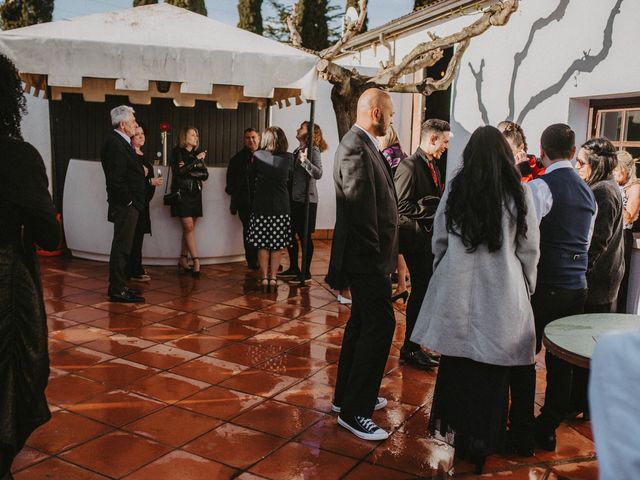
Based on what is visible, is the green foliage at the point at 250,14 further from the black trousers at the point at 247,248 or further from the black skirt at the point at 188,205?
the black skirt at the point at 188,205

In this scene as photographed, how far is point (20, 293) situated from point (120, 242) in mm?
3744

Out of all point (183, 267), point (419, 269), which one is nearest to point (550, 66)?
point (419, 269)

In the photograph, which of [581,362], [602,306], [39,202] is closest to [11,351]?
[39,202]

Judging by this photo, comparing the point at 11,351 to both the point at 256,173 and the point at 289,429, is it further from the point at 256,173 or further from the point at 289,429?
the point at 256,173

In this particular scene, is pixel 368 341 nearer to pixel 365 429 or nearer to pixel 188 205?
pixel 365 429

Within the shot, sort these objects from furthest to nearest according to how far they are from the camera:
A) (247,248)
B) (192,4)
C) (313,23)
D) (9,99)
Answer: (192,4)
(313,23)
(247,248)
(9,99)

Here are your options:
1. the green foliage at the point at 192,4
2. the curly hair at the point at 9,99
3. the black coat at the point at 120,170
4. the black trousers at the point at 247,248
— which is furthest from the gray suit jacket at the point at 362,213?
the green foliage at the point at 192,4

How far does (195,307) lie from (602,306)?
3711mm

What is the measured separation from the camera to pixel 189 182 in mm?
7297

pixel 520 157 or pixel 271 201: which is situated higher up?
pixel 520 157

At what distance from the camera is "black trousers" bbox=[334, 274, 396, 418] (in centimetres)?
344

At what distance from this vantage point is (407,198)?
4516 millimetres

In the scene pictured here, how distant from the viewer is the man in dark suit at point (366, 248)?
3363 mm

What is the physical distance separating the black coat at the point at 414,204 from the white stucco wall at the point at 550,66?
8.80ft
